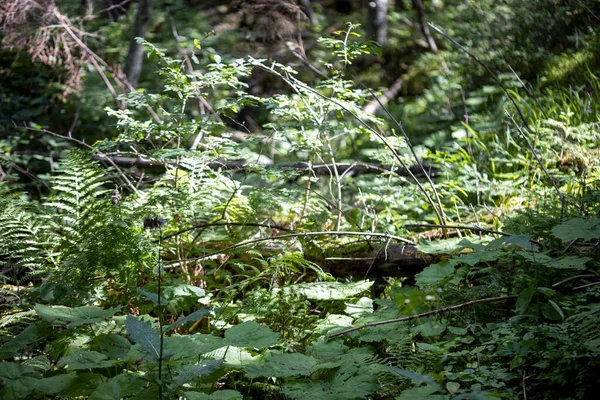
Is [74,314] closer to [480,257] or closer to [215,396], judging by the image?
[215,396]

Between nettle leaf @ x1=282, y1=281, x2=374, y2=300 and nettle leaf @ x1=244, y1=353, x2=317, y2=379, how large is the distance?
0.62 m

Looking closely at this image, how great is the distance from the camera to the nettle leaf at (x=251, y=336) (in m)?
2.08

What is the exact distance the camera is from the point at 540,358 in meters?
1.99

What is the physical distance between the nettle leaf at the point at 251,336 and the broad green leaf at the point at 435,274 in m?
0.76

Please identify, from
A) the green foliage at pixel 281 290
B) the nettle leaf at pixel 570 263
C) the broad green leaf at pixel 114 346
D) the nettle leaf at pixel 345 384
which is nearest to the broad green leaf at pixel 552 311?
the green foliage at pixel 281 290

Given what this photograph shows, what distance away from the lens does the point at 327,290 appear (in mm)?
2809

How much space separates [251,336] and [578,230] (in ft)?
4.68

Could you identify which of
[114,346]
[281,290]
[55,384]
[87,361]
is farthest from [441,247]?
[55,384]

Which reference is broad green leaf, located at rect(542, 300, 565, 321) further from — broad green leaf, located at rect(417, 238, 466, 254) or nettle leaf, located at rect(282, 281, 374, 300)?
nettle leaf, located at rect(282, 281, 374, 300)

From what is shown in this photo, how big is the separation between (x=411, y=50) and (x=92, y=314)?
8.21 metres

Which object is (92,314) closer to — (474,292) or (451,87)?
(474,292)

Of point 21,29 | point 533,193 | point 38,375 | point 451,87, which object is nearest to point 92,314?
point 38,375

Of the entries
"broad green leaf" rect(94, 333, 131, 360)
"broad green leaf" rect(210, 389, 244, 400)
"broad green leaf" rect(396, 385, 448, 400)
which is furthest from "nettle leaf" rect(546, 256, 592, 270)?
"broad green leaf" rect(94, 333, 131, 360)

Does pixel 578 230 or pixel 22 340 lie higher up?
pixel 578 230
